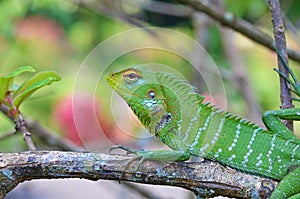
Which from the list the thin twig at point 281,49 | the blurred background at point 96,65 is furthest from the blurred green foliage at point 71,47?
the thin twig at point 281,49

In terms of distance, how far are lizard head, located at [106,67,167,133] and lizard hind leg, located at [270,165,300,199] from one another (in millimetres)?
415

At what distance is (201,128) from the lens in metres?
1.86

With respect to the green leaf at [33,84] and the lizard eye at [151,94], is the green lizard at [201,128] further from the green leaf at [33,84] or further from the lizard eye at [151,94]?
the green leaf at [33,84]

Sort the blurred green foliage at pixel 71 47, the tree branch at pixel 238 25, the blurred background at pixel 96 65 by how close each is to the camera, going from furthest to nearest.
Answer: the blurred green foliage at pixel 71 47 < the blurred background at pixel 96 65 < the tree branch at pixel 238 25

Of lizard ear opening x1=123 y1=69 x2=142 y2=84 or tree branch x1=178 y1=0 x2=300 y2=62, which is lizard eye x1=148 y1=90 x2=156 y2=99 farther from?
tree branch x1=178 y1=0 x2=300 y2=62

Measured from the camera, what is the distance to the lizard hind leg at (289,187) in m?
1.66

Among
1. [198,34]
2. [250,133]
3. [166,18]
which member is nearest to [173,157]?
[250,133]

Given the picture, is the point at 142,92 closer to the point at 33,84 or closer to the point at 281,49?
the point at 33,84

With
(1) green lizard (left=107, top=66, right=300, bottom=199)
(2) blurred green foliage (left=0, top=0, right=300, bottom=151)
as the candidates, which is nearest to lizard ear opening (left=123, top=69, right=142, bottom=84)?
(1) green lizard (left=107, top=66, right=300, bottom=199)

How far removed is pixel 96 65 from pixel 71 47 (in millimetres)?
1591

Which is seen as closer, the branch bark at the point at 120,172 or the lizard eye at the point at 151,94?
the branch bark at the point at 120,172

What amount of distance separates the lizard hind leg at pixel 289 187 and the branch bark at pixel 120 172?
1.1 inches

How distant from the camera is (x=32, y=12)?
13.9 feet

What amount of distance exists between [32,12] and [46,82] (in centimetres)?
249
